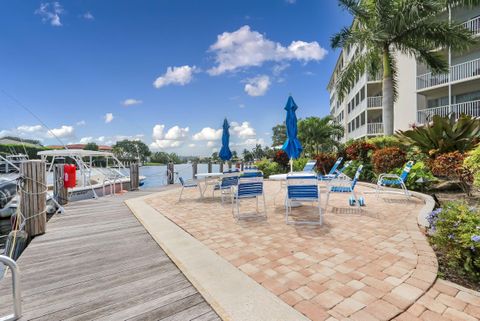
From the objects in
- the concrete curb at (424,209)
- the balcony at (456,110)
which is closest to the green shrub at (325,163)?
the concrete curb at (424,209)

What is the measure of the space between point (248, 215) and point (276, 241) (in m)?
1.74

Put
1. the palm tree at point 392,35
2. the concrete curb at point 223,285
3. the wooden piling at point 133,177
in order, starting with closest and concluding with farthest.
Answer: the concrete curb at point 223,285 → the palm tree at point 392,35 → the wooden piling at point 133,177

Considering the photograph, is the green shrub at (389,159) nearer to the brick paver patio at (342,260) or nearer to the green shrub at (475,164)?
the green shrub at (475,164)

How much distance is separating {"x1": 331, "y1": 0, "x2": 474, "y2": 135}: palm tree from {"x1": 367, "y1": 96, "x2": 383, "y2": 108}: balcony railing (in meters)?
9.98

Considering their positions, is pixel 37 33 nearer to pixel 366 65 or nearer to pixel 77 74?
pixel 77 74

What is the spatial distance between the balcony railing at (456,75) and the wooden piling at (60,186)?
2068cm

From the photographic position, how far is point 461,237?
2.60 m

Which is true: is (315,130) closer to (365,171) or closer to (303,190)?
(365,171)

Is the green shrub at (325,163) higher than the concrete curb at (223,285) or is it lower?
higher

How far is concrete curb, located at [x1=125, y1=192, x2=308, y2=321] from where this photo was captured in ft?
6.88

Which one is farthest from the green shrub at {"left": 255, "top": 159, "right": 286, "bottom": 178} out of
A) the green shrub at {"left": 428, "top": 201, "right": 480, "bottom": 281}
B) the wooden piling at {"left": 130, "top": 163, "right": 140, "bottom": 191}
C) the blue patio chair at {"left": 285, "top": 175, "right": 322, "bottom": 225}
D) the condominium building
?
the green shrub at {"left": 428, "top": 201, "right": 480, "bottom": 281}

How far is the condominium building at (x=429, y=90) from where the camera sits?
17.0m

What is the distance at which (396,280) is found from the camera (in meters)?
2.58

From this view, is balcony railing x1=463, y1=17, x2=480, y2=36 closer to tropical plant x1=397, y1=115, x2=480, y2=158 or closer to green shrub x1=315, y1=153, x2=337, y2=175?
tropical plant x1=397, y1=115, x2=480, y2=158
